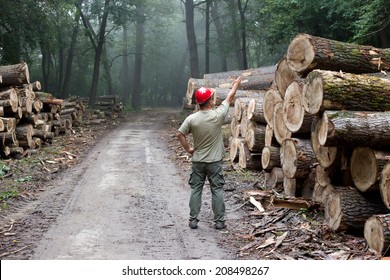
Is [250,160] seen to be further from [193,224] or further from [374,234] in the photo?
[374,234]

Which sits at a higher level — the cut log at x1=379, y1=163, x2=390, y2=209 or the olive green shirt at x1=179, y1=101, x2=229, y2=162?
the olive green shirt at x1=179, y1=101, x2=229, y2=162

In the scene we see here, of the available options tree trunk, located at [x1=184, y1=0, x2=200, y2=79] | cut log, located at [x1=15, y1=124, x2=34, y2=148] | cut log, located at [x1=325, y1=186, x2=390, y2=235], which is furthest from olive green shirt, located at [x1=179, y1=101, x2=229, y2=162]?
tree trunk, located at [x1=184, y1=0, x2=200, y2=79]

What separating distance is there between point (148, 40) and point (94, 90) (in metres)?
19.9

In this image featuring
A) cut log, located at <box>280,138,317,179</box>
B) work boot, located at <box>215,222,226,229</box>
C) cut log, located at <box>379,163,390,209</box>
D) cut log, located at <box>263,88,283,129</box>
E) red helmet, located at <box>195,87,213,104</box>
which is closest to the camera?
cut log, located at <box>379,163,390,209</box>

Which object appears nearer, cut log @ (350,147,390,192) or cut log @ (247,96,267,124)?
cut log @ (350,147,390,192)

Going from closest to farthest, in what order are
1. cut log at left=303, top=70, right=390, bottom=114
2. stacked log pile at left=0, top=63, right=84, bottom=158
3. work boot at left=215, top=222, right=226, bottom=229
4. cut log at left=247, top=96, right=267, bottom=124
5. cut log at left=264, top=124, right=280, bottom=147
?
Result: cut log at left=303, top=70, right=390, bottom=114
work boot at left=215, top=222, right=226, bottom=229
cut log at left=264, top=124, right=280, bottom=147
cut log at left=247, top=96, right=267, bottom=124
stacked log pile at left=0, top=63, right=84, bottom=158

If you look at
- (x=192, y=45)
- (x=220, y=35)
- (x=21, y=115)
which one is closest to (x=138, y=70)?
(x=220, y=35)

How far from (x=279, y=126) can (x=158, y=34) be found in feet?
137

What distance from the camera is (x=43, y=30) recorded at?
21.9 m

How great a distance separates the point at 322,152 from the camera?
690 centimetres

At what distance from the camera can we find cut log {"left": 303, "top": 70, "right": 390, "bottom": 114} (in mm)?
6211

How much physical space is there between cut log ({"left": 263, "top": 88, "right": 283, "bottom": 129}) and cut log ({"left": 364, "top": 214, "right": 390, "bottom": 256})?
3736 mm

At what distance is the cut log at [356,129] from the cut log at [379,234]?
1.04 meters

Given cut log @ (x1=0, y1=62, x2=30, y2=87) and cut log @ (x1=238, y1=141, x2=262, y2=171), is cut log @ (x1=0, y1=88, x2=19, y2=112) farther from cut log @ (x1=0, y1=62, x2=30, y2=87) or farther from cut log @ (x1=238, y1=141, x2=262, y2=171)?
cut log @ (x1=238, y1=141, x2=262, y2=171)
